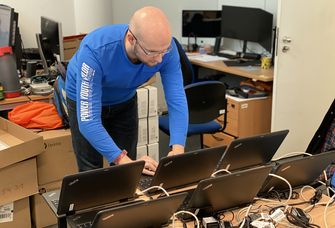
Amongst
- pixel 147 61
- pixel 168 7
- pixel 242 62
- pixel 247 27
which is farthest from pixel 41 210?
pixel 168 7

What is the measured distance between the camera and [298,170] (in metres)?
1.81

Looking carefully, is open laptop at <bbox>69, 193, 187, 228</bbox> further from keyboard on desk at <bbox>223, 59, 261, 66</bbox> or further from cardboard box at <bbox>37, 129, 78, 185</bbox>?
keyboard on desk at <bbox>223, 59, 261, 66</bbox>

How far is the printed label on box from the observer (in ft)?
9.01

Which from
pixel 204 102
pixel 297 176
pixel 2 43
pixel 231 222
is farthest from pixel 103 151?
pixel 2 43

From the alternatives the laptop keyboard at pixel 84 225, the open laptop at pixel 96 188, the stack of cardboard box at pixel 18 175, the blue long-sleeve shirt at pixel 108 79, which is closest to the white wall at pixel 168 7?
the stack of cardboard box at pixel 18 175

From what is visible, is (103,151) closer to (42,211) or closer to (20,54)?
(42,211)

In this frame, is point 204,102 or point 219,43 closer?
point 204,102

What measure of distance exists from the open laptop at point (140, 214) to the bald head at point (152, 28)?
58 centimetres

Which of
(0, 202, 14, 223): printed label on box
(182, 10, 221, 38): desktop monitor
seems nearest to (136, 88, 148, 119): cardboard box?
(0, 202, 14, 223): printed label on box

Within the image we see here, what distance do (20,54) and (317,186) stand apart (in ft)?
8.52

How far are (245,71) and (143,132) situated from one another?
1146 millimetres

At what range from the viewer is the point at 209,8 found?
17.0ft

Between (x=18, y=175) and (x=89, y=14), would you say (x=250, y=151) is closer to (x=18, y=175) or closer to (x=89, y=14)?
(x=18, y=175)

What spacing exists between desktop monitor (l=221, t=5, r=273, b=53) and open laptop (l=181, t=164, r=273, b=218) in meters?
2.81
